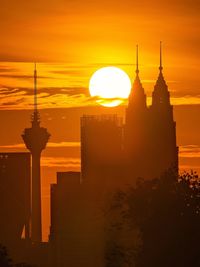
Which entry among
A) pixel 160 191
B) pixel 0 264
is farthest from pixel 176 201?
pixel 0 264

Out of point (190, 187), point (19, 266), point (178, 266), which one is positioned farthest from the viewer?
point (190, 187)

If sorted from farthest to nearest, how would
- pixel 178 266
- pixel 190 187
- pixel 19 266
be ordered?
pixel 190 187 → pixel 178 266 → pixel 19 266

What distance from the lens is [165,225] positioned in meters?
187

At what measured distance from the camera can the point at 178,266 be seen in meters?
182

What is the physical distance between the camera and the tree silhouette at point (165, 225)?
605 feet

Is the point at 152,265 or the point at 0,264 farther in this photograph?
the point at 152,265

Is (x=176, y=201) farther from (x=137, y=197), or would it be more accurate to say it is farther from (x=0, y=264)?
(x=0, y=264)

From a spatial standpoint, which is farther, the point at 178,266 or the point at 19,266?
the point at 178,266

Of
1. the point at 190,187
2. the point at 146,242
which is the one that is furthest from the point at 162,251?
the point at 190,187

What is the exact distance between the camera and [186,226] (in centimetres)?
18950

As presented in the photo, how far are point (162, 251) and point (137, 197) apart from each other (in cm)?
815

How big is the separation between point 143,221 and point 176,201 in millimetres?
6528

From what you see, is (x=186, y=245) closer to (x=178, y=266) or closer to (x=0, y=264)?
(x=178, y=266)

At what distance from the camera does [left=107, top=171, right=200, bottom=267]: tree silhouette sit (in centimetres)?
18438
